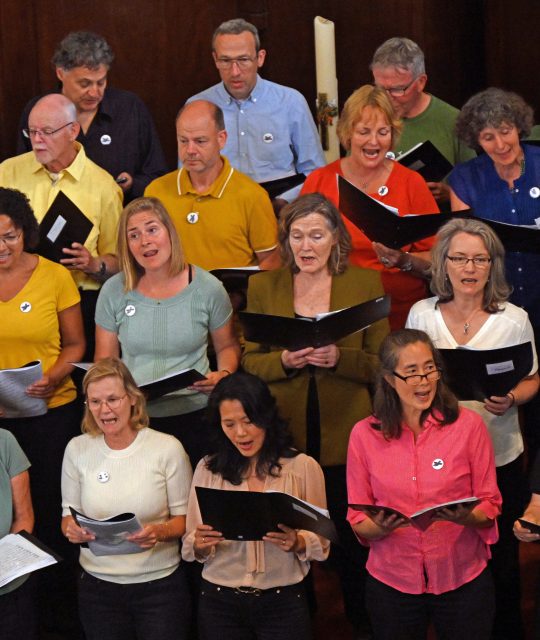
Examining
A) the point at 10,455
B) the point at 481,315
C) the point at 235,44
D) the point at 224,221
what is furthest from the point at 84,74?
the point at 481,315

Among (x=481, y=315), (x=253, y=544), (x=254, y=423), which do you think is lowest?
(x=253, y=544)

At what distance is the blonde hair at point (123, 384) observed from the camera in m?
4.08

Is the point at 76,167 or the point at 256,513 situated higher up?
the point at 76,167

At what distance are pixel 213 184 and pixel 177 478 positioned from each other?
1.19 metres

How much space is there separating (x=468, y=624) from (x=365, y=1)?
11.8ft

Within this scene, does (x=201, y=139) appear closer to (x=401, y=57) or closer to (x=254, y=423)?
(x=401, y=57)

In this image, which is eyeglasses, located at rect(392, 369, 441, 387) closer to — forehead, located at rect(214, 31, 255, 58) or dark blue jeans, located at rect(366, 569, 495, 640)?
dark blue jeans, located at rect(366, 569, 495, 640)

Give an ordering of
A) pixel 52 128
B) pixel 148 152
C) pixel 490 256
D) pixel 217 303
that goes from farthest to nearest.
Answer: pixel 148 152 → pixel 52 128 → pixel 217 303 → pixel 490 256

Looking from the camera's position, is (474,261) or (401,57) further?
(401,57)

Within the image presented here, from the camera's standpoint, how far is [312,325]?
3.92m

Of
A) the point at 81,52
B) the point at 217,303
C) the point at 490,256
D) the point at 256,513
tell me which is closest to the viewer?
the point at 256,513

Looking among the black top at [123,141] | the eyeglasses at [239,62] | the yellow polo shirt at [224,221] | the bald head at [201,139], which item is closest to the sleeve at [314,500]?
the yellow polo shirt at [224,221]

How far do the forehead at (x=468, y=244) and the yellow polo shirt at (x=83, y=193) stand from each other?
1.42 metres

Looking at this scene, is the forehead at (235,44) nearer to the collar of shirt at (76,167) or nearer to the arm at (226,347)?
the collar of shirt at (76,167)
